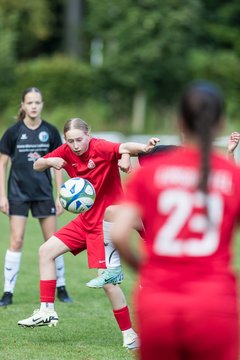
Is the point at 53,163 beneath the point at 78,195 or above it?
above

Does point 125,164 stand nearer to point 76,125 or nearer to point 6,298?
point 76,125

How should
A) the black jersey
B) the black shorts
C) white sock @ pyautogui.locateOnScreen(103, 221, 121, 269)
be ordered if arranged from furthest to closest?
1. the black shorts
2. the black jersey
3. white sock @ pyautogui.locateOnScreen(103, 221, 121, 269)

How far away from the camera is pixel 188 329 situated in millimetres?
3828

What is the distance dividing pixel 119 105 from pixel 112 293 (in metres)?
28.7

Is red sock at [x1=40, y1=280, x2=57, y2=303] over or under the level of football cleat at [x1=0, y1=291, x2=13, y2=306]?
over

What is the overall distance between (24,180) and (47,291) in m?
2.20

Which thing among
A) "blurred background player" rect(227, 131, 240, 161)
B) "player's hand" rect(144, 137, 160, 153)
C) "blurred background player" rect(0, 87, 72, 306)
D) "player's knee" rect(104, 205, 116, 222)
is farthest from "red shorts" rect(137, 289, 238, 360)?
"blurred background player" rect(0, 87, 72, 306)

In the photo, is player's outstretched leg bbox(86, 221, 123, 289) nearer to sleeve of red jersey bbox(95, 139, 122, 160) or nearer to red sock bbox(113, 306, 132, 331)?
red sock bbox(113, 306, 132, 331)

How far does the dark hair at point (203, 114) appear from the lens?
3.91 meters

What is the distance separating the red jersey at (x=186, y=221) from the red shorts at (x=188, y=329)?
0.20ft

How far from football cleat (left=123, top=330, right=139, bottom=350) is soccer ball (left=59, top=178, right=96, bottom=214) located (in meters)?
0.93

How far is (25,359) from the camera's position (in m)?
6.66

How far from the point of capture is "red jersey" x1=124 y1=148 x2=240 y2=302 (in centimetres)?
393

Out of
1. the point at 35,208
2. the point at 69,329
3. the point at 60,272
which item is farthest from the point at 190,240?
the point at 60,272
